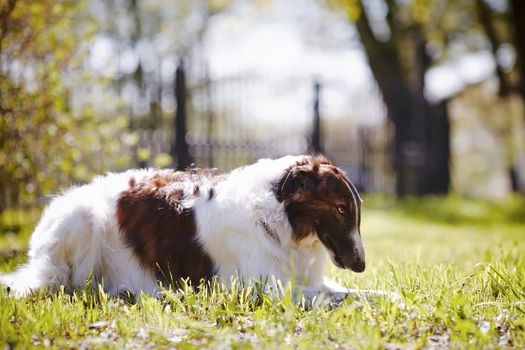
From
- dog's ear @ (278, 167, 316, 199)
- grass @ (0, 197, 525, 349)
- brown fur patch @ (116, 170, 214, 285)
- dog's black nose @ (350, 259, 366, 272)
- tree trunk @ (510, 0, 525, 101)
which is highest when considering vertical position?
tree trunk @ (510, 0, 525, 101)

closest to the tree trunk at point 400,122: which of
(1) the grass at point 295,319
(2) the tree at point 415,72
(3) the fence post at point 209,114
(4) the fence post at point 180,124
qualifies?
(2) the tree at point 415,72

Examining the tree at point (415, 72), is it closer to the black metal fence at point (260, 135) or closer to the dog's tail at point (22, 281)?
the black metal fence at point (260, 135)

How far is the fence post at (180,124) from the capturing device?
10.5 metres

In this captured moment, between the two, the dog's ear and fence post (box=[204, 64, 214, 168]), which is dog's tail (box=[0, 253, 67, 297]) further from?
fence post (box=[204, 64, 214, 168])

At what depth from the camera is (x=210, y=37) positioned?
2594cm

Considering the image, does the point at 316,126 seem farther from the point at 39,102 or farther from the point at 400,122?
the point at 39,102

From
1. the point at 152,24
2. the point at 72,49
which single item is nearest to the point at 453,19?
the point at 152,24

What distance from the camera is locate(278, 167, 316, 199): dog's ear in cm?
378

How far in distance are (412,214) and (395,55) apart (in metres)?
6.81

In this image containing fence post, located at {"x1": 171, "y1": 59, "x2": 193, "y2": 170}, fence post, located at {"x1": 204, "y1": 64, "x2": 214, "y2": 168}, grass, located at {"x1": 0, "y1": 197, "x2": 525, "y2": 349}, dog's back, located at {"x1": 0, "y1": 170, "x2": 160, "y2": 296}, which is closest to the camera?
grass, located at {"x1": 0, "y1": 197, "x2": 525, "y2": 349}

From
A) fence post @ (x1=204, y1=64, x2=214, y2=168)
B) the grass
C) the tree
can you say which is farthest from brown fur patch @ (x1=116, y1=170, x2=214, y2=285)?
the tree

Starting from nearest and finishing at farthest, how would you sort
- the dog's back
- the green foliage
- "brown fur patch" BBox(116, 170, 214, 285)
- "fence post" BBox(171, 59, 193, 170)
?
"brown fur patch" BBox(116, 170, 214, 285)
the dog's back
the green foliage
"fence post" BBox(171, 59, 193, 170)

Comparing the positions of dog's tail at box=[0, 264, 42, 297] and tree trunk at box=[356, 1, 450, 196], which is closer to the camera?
dog's tail at box=[0, 264, 42, 297]

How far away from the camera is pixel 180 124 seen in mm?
10562
